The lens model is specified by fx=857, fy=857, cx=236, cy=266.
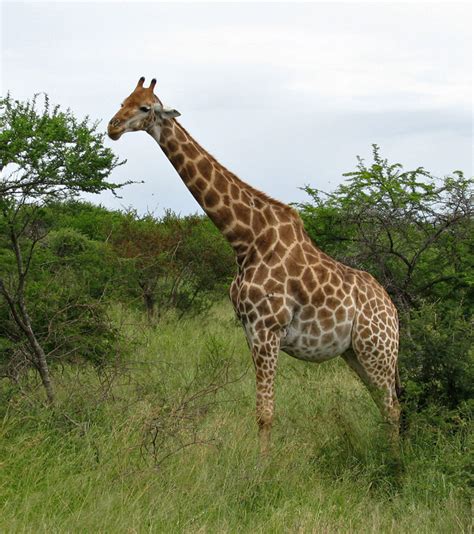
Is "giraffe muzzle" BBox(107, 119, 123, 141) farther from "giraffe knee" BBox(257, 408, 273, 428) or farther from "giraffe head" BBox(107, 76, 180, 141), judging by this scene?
"giraffe knee" BBox(257, 408, 273, 428)

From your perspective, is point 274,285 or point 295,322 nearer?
point 274,285

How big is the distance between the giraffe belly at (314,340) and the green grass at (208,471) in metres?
0.56

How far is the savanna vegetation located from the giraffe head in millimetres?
592

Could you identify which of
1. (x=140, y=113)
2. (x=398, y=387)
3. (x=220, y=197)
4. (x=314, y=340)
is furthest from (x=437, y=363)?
(x=140, y=113)

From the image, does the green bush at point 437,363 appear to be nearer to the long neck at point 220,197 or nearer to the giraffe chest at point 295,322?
the giraffe chest at point 295,322

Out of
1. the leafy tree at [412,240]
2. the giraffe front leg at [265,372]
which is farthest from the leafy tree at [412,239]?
the giraffe front leg at [265,372]

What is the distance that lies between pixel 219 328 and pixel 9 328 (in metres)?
6.19

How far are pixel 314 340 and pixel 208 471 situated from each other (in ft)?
5.25

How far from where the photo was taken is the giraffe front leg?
6.99m

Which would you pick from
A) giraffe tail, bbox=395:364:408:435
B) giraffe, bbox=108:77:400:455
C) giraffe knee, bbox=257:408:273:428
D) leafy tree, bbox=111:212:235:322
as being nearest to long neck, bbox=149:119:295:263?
giraffe, bbox=108:77:400:455

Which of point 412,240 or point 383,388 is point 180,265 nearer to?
point 412,240

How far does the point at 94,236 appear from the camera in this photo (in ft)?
61.6

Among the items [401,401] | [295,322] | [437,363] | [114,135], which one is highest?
[114,135]

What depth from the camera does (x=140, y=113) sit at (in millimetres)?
6930
